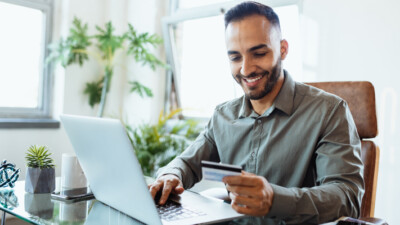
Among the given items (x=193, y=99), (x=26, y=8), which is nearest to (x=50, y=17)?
(x=26, y=8)

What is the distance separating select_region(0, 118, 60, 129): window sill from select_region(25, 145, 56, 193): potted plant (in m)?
2.10

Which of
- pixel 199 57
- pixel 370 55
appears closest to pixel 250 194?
pixel 370 55

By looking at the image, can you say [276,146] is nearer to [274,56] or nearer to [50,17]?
[274,56]

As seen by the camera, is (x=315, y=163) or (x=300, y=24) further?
(x=300, y=24)

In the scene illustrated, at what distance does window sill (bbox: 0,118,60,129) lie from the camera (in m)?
3.28

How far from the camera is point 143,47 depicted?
3.65 m

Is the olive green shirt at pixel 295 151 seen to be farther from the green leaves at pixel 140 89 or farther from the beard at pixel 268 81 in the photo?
the green leaves at pixel 140 89

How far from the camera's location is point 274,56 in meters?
1.47

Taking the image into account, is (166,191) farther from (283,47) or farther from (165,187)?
(283,47)

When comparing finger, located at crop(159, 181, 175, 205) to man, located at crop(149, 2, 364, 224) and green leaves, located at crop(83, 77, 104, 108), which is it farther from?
green leaves, located at crop(83, 77, 104, 108)

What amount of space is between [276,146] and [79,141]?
2.28ft

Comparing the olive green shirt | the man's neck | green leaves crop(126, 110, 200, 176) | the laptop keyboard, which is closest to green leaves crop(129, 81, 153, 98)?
green leaves crop(126, 110, 200, 176)

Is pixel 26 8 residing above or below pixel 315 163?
above

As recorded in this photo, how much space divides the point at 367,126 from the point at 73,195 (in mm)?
1114
